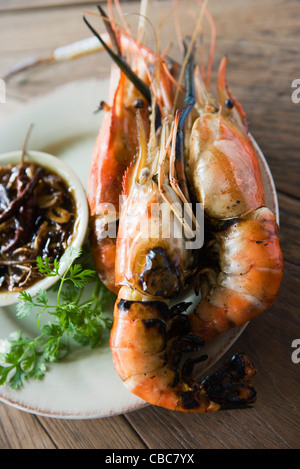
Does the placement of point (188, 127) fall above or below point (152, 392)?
above


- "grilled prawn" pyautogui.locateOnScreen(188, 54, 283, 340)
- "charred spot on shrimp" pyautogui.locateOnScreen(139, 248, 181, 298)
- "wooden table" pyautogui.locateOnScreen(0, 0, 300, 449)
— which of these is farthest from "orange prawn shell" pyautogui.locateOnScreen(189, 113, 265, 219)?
"wooden table" pyautogui.locateOnScreen(0, 0, 300, 449)

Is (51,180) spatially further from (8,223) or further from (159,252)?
(159,252)

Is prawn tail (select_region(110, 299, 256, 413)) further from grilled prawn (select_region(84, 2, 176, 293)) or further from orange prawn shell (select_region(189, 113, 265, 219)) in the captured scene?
orange prawn shell (select_region(189, 113, 265, 219))

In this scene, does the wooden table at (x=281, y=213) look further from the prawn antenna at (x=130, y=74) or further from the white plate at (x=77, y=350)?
the prawn antenna at (x=130, y=74)

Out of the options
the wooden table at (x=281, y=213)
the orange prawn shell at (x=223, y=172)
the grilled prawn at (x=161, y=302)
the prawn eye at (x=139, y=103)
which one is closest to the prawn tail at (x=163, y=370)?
the grilled prawn at (x=161, y=302)

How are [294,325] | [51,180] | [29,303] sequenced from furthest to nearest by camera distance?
[51,180] → [294,325] → [29,303]

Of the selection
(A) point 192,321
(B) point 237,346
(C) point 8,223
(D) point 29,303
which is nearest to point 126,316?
(A) point 192,321
